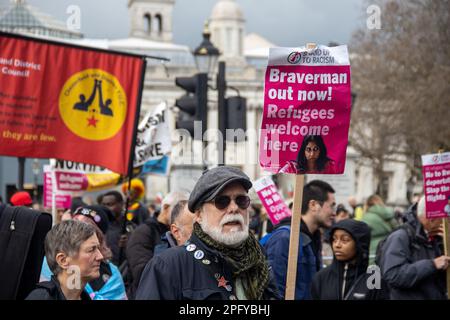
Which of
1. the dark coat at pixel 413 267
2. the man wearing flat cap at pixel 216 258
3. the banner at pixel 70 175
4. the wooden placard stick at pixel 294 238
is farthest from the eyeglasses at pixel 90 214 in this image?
the banner at pixel 70 175

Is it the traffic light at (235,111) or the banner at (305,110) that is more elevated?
the traffic light at (235,111)

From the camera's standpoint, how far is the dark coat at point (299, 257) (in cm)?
792

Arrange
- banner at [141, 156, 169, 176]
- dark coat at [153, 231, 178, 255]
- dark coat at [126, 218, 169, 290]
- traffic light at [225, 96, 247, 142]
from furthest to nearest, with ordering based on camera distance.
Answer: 1. banner at [141, 156, 169, 176]
2. traffic light at [225, 96, 247, 142]
3. dark coat at [126, 218, 169, 290]
4. dark coat at [153, 231, 178, 255]

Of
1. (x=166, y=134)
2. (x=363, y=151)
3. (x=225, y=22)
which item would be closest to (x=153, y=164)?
(x=166, y=134)

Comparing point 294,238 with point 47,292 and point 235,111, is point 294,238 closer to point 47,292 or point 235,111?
point 47,292

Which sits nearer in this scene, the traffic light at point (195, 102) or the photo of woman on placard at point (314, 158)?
the photo of woman on placard at point (314, 158)

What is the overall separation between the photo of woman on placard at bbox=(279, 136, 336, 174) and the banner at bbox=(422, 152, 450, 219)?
2.36m

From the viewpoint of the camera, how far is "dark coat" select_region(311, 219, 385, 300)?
8.00 metres

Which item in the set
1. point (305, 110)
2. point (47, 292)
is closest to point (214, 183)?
point (47, 292)

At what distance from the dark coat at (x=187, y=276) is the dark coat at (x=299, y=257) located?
2566 mm

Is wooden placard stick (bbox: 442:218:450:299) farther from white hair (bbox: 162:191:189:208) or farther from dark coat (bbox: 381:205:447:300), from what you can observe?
white hair (bbox: 162:191:189:208)

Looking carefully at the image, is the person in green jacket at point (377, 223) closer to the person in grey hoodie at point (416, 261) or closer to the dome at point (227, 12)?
the person in grey hoodie at point (416, 261)

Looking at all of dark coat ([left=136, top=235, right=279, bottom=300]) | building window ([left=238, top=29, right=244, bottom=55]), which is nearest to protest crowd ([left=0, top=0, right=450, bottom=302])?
dark coat ([left=136, top=235, right=279, bottom=300])

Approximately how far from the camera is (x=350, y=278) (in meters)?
8.12
